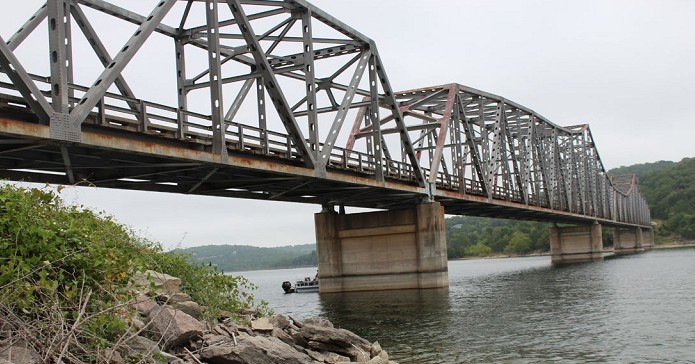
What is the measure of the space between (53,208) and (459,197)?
4892 centimetres

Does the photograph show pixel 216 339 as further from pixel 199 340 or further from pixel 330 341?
pixel 330 341

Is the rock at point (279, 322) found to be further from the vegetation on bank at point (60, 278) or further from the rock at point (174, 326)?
the vegetation on bank at point (60, 278)

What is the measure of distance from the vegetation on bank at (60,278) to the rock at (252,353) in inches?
62.7

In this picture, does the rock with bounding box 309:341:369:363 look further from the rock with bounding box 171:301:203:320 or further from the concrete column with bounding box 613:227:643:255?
the concrete column with bounding box 613:227:643:255

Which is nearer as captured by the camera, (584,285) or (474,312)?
(474,312)

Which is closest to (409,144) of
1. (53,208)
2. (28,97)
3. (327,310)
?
(327,310)

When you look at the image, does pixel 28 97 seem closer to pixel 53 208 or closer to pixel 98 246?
pixel 53 208

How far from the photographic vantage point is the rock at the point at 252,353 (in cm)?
1285

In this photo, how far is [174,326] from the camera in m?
12.7

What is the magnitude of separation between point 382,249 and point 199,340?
4068cm

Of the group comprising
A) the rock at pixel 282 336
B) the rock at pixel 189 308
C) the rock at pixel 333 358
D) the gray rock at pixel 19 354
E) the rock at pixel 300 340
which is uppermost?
the rock at pixel 189 308

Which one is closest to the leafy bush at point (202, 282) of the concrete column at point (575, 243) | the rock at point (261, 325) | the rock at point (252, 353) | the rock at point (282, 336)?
the rock at point (261, 325)

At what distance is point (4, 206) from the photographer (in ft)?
37.9

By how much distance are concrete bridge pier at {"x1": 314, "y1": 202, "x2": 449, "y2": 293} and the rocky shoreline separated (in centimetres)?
3318
